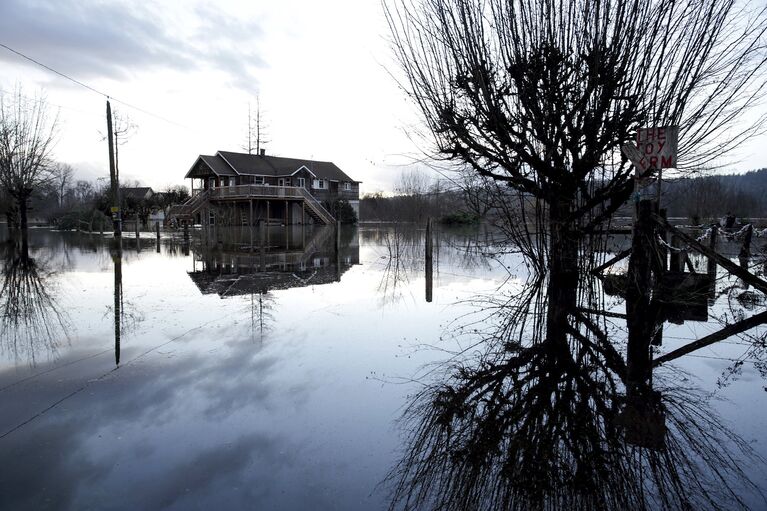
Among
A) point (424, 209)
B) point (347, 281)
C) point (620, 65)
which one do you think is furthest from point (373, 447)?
point (424, 209)

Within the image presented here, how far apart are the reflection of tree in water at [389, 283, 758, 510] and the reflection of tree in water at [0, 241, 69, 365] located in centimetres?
471

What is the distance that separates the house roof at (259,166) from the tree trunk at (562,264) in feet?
139

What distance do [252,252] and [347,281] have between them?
8513mm

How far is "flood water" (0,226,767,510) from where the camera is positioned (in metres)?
2.96

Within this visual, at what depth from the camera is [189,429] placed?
148 inches

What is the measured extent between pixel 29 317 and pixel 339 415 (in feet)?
20.3

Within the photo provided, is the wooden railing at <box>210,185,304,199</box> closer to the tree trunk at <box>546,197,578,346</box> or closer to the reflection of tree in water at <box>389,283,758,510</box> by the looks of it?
the tree trunk at <box>546,197,578,346</box>

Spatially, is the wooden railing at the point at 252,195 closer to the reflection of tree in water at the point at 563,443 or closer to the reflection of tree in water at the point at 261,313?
the reflection of tree in water at the point at 261,313

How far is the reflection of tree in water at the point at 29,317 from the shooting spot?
593 centimetres

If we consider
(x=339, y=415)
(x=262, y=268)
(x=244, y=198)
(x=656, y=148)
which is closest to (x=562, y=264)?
(x=656, y=148)

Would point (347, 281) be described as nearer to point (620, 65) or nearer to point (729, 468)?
point (620, 65)

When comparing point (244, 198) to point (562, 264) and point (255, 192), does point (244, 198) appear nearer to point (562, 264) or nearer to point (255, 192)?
point (255, 192)

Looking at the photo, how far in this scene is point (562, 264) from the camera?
9719mm

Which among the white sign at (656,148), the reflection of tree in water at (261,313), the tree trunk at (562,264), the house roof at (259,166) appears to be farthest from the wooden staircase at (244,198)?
the white sign at (656,148)
